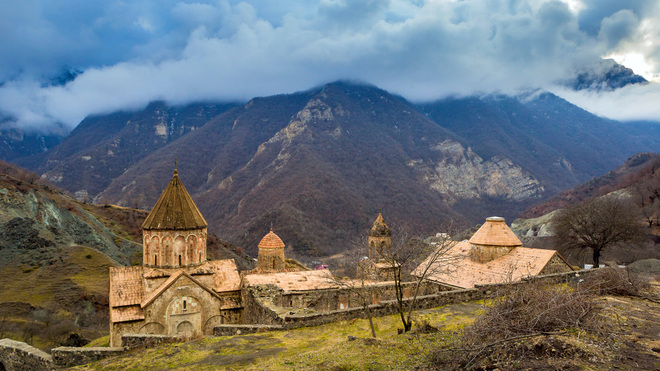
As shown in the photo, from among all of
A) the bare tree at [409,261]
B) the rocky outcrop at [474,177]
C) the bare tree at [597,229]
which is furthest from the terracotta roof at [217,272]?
the rocky outcrop at [474,177]

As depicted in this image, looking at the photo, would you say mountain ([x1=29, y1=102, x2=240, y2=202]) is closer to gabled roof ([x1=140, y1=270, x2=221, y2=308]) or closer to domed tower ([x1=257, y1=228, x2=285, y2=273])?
domed tower ([x1=257, y1=228, x2=285, y2=273])

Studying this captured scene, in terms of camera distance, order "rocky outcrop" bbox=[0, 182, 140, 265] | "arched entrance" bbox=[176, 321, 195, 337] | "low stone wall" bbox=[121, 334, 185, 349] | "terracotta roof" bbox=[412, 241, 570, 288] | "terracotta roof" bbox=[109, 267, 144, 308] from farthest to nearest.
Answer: "rocky outcrop" bbox=[0, 182, 140, 265]
"terracotta roof" bbox=[412, 241, 570, 288]
"arched entrance" bbox=[176, 321, 195, 337]
"terracotta roof" bbox=[109, 267, 144, 308]
"low stone wall" bbox=[121, 334, 185, 349]

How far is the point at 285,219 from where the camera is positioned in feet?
256

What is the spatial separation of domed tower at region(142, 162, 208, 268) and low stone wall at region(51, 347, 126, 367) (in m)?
8.01

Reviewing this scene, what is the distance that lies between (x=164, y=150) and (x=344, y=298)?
136 m

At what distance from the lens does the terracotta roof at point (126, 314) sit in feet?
56.7

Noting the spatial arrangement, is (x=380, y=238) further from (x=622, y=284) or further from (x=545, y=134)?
(x=545, y=134)

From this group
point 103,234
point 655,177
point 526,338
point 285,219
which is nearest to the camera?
point 526,338

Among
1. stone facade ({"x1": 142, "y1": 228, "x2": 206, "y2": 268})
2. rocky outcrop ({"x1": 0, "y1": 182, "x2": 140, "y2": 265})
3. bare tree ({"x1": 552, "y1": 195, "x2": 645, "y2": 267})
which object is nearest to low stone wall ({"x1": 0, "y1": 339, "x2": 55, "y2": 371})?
stone facade ({"x1": 142, "y1": 228, "x2": 206, "y2": 268})

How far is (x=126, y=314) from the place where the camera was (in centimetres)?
1758

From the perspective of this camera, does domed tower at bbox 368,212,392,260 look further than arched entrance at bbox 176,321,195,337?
Yes

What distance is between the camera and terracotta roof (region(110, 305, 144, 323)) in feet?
56.7

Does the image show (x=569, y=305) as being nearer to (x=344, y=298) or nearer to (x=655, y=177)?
(x=344, y=298)

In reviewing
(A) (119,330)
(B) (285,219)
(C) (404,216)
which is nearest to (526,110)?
(C) (404,216)
